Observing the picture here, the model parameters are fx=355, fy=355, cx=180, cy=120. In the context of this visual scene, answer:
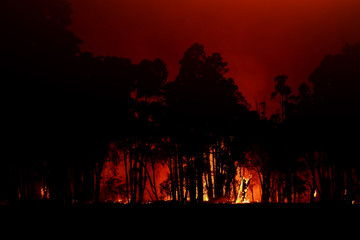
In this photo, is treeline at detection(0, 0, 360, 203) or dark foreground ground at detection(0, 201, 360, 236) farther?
treeline at detection(0, 0, 360, 203)

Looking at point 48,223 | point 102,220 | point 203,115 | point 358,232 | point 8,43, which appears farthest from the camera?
point 203,115

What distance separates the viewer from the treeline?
16.9 meters

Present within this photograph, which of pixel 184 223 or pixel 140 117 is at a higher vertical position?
pixel 140 117

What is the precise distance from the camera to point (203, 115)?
1040 inches

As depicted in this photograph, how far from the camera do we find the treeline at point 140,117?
16875 mm

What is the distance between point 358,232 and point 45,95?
46.7 feet

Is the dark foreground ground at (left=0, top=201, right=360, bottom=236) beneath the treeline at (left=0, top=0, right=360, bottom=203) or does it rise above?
beneath

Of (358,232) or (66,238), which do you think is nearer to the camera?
(66,238)

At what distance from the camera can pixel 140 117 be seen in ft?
88.5

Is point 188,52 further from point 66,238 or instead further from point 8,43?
point 66,238

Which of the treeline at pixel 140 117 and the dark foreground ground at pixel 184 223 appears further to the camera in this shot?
the treeline at pixel 140 117

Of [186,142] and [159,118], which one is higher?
[159,118]

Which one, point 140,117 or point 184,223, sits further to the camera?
point 140,117

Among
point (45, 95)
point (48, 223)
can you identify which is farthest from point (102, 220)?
point (45, 95)
